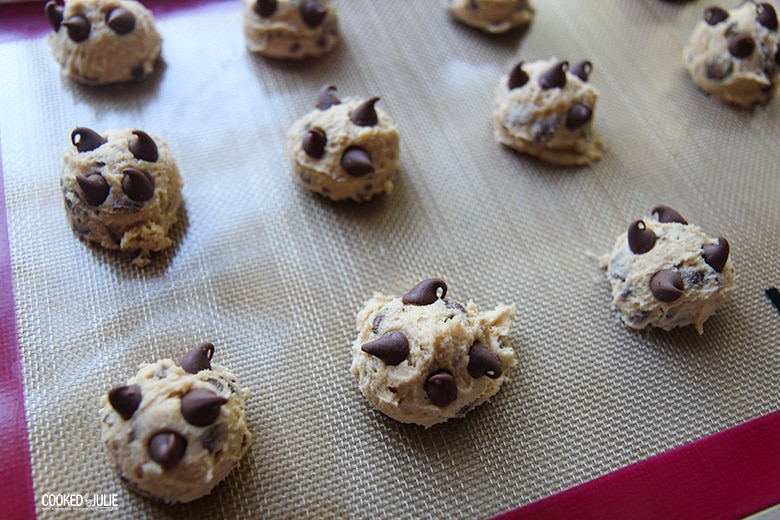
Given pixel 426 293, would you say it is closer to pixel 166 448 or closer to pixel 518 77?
pixel 166 448

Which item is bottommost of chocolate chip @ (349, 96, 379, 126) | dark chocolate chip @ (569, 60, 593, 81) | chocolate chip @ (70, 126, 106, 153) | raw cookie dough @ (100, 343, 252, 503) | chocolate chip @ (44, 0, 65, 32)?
raw cookie dough @ (100, 343, 252, 503)

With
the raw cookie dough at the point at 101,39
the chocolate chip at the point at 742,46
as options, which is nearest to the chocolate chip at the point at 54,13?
the raw cookie dough at the point at 101,39

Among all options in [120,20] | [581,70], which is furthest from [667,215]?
[120,20]

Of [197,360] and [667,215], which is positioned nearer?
[197,360]

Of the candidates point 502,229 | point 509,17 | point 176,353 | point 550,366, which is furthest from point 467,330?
point 509,17

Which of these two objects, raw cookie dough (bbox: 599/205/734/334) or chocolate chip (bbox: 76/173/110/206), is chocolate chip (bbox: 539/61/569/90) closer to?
raw cookie dough (bbox: 599/205/734/334)

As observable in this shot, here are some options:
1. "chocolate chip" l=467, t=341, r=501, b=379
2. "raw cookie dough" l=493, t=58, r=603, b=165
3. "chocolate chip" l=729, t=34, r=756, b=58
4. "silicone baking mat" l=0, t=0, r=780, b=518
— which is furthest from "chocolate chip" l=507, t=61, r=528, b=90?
"chocolate chip" l=467, t=341, r=501, b=379

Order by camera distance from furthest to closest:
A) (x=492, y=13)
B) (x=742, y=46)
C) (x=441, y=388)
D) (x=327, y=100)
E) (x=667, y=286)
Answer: (x=492, y=13)
(x=742, y=46)
(x=327, y=100)
(x=667, y=286)
(x=441, y=388)
